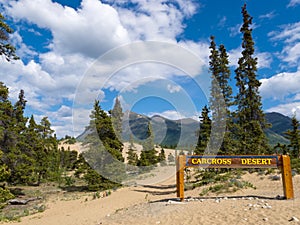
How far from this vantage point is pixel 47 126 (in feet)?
128

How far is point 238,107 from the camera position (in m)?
28.2

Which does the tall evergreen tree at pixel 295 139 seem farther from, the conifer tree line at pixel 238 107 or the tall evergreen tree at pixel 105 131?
the tall evergreen tree at pixel 105 131

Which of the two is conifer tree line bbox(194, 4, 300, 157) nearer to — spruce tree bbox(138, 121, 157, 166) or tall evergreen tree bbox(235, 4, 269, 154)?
tall evergreen tree bbox(235, 4, 269, 154)

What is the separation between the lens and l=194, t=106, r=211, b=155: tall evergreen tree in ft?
88.9

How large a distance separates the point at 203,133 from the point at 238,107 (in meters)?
5.34

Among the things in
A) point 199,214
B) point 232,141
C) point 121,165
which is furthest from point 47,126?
point 199,214

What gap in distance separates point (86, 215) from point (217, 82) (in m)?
19.9

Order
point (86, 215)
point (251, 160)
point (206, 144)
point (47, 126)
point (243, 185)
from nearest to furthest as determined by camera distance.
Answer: point (251, 160)
point (86, 215)
point (243, 185)
point (206, 144)
point (47, 126)

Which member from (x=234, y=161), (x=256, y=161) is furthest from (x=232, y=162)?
(x=256, y=161)

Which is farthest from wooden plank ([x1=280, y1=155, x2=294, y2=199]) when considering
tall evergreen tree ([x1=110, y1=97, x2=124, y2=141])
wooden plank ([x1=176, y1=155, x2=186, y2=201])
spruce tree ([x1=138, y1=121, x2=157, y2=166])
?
spruce tree ([x1=138, y1=121, x2=157, y2=166])

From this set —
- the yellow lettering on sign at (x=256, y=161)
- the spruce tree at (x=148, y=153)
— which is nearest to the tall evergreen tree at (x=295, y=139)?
the spruce tree at (x=148, y=153)

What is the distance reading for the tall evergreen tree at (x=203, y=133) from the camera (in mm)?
27092

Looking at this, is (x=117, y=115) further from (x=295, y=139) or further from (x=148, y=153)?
(x=295, y=139)

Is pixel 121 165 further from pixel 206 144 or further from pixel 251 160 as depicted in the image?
pixel 251 160
